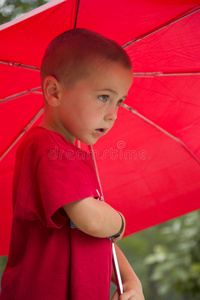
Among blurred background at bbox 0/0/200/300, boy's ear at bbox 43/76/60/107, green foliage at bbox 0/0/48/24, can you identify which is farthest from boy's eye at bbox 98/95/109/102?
green foliage at bbox 0/0/48/24

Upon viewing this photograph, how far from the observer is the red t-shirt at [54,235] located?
0.99 meters

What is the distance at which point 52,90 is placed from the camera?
112cm

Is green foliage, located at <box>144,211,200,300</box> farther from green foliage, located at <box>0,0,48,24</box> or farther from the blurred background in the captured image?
green foliage, located at <box>0,0,48,24</box>

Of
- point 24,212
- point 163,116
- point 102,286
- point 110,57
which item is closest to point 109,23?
point 110,57

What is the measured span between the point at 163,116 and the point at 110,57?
499 mm

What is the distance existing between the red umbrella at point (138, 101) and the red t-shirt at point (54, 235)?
0.96ft

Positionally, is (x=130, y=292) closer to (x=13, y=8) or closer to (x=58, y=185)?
(x=58, y=185)

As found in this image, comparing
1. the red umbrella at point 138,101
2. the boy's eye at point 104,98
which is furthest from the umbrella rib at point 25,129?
the boy's eye at point 104,98

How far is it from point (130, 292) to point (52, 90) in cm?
59

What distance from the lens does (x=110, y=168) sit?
→ 1.60m

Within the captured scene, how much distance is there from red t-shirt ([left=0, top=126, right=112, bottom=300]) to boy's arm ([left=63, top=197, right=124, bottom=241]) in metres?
0.03

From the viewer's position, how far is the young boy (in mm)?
1001

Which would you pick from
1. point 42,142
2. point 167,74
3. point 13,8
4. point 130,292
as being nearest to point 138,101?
point 167,74

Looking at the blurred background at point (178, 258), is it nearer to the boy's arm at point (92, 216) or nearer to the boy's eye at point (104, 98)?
the boy's eye at point (104, 98)
